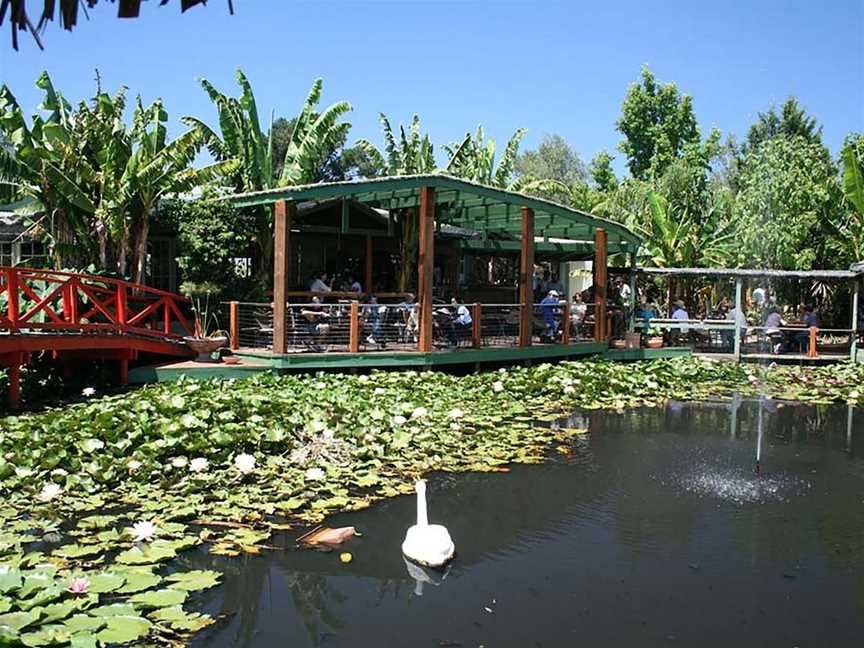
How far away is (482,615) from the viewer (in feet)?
17.2

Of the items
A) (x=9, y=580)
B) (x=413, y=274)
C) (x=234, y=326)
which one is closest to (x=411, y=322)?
(x=234, y=326)

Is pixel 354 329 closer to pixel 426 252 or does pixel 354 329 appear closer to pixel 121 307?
pixel 426 252

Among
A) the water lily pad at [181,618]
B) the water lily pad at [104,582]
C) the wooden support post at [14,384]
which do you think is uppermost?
the wooden support post at [14,384]

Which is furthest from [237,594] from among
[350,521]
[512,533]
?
[512,533]

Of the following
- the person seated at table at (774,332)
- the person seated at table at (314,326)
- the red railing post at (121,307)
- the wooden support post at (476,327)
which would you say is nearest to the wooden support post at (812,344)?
the person seated at table at (774,332)

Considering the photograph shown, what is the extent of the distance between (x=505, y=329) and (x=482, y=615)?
10.9 meters

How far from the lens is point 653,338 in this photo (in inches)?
777

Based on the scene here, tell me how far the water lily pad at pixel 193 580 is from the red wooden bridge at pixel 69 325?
21.8ft

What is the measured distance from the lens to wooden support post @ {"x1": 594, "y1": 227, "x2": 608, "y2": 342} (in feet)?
Answer: 58.0

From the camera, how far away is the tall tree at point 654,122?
4122 cm

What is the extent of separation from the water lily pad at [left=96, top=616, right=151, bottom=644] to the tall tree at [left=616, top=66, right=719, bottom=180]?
3945 cm

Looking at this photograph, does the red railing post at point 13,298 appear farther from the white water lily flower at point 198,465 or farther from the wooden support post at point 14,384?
the white water lily flower at point 198,465

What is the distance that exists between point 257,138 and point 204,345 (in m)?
7.17

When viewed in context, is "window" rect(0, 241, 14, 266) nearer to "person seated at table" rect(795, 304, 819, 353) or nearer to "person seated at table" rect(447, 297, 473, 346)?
"person seated at table" rect(447, 297, 473, 346)
